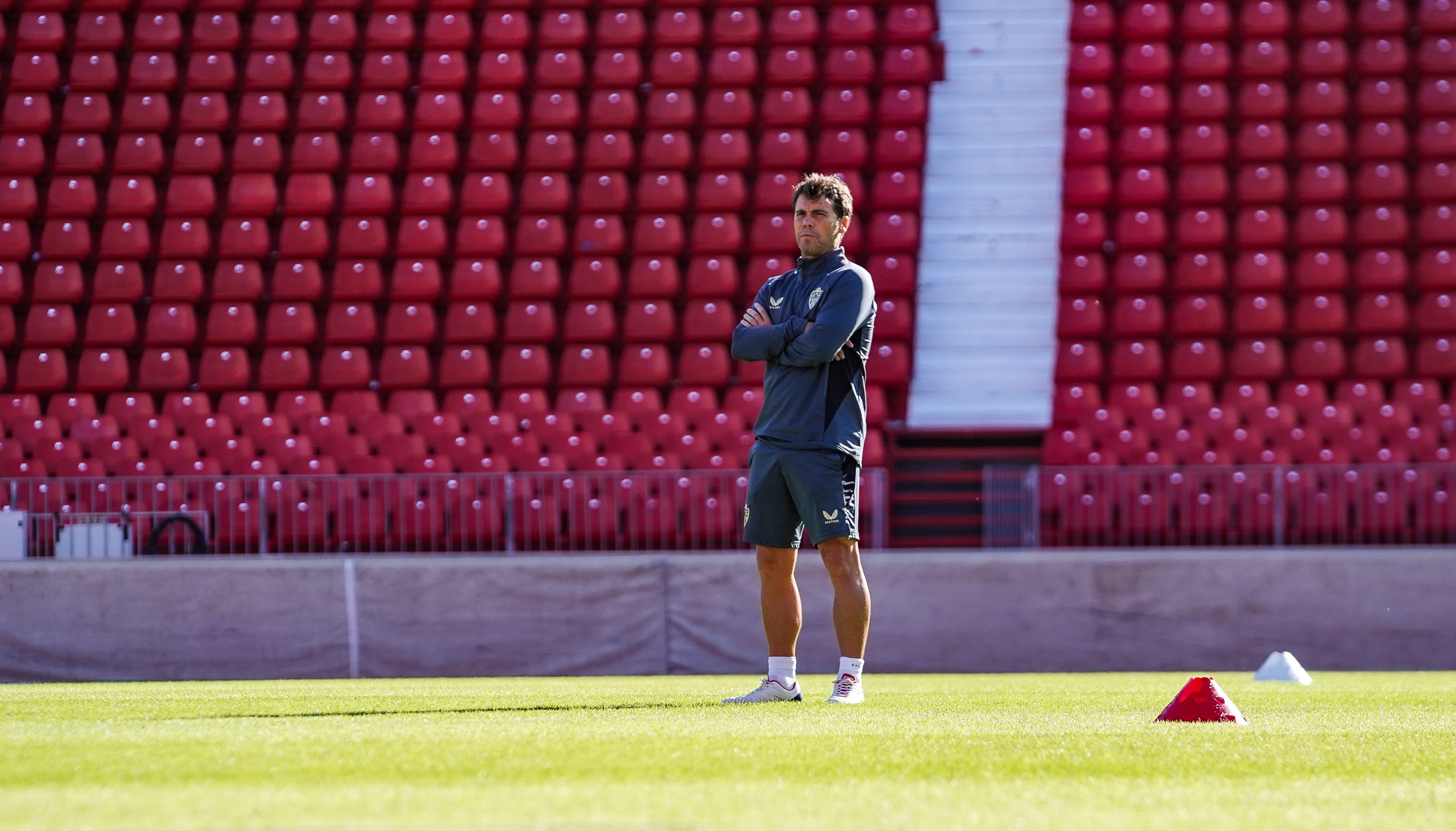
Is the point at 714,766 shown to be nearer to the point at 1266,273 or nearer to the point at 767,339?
the point at 767,339

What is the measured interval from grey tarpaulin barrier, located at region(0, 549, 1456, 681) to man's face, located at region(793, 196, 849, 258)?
13.8 ft

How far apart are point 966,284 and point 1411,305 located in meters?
3.62

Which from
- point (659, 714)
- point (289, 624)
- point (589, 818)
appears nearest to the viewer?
point (589, 818)

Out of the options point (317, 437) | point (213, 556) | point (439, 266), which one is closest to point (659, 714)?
point (213, 556)

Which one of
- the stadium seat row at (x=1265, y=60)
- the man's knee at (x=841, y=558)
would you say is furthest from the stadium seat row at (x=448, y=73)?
the man's knee at (x=841, y=558)

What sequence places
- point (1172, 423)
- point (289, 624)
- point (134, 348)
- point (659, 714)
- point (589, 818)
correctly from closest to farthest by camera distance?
point (589, 818) < point (659, 714) < point (289, 624) < point (1172, 423) < point (134, 348)

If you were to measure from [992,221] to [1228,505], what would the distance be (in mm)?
5243

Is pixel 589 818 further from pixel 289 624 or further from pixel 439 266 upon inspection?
pixel 439 266

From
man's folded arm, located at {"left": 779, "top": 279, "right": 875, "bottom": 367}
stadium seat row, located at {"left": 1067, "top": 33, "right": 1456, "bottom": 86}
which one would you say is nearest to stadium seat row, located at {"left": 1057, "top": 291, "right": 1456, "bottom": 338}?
stadium seat row, located at {"left": 1067, "top": 33, "right": 1456, "bottom": 86}

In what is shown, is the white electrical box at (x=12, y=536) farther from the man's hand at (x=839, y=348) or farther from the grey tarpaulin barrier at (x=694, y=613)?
the man's hand at (x=839, y=348)

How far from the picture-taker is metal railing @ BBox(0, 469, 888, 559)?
10617mm

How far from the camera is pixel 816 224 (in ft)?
17.6

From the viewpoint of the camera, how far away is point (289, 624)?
9.44 m

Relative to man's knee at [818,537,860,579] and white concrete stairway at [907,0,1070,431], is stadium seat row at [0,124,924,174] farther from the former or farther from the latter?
man's knee at [818,537,860,579]
